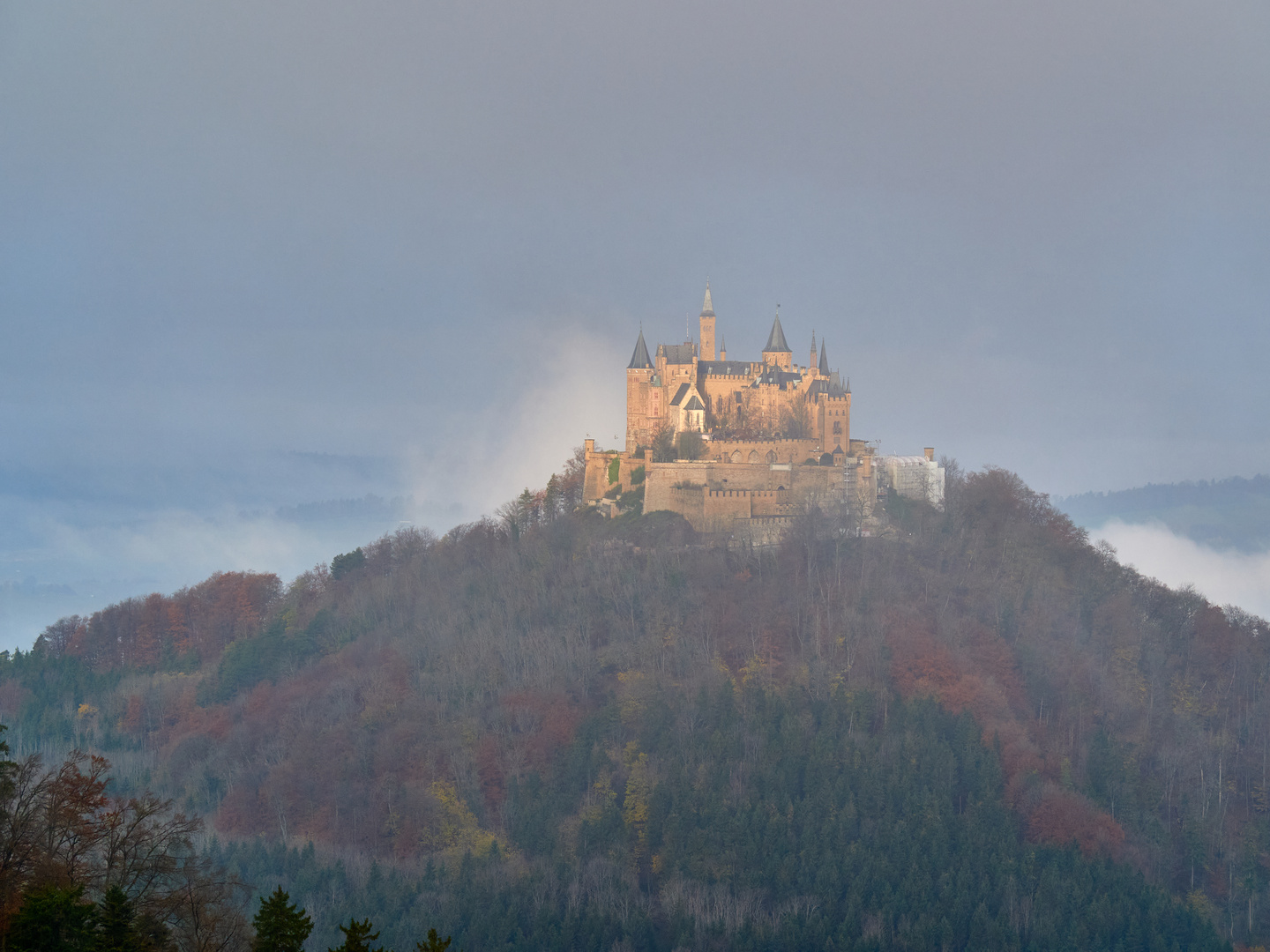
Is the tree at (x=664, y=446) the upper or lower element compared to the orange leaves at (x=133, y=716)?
upper

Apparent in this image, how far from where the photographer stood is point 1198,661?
70.9 meters

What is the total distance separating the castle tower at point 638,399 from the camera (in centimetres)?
7538

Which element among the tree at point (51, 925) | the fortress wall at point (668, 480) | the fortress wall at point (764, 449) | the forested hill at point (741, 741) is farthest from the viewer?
the fortress wall at point (764, 449)

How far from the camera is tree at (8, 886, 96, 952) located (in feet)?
75.4

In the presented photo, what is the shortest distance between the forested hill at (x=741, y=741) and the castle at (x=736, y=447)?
6.33 feet

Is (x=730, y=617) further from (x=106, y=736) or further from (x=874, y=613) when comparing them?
(x=106, y=736)

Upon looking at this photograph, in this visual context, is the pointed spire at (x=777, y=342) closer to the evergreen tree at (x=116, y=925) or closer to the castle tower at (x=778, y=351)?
the castle tower at (x=778, y=351)

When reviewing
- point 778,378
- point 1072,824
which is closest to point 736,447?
point 778,378

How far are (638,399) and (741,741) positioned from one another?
2330cm

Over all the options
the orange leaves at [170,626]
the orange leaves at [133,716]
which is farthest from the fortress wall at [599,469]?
the orange leaves at [133,716]

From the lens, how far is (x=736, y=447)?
71875 millimetres

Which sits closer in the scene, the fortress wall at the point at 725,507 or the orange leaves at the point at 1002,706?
the orange leaves at the point at 1002,706

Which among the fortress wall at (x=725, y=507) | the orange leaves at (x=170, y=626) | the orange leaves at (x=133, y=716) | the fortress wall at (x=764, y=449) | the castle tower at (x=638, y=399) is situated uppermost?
the castle tower at (x=638, y=399)

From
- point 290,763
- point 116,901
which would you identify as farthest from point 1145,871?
point 116,901
